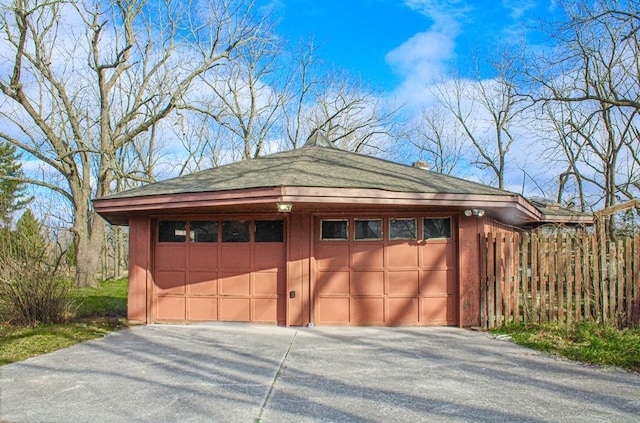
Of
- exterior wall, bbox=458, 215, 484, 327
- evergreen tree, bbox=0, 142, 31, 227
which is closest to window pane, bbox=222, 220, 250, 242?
exterior wall, bbox=458, 215, 484, 327

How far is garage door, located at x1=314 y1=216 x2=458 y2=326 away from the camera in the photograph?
8.31 m

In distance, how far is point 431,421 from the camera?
365 cm

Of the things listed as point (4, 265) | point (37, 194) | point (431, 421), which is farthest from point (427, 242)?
point (37, 194)

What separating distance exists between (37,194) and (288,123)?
1674cm

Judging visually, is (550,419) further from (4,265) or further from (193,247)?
(4,265)

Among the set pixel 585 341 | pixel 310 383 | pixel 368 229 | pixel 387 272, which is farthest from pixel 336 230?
pixel 585 341

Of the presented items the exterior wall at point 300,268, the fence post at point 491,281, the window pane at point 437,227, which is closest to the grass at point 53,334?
the exterior wall at point 300,268

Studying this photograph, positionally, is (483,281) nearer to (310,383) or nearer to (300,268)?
(300,268)

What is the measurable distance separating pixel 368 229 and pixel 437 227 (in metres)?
1.23

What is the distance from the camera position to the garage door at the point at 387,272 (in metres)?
8.31

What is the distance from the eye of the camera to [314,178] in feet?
25.3

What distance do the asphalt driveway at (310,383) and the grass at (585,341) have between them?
328 millimetres

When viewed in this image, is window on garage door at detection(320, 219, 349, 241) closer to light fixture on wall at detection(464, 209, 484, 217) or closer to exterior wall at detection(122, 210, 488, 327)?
exterior wall at detection(122, 210, 488, 327)

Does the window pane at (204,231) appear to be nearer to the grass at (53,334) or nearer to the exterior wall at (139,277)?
the exterior wall at (139,277)
